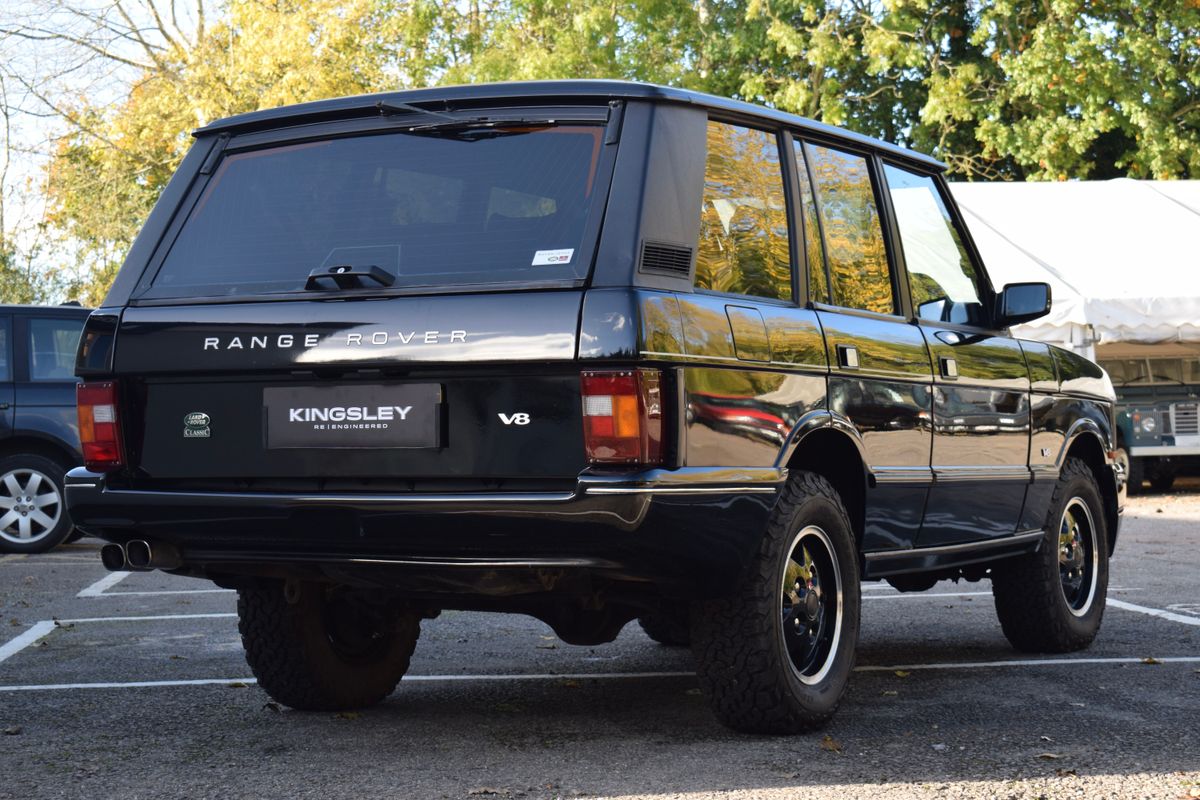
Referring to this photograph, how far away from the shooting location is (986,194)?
2052 centimetres

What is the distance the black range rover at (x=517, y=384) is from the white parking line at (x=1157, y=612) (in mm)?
Answer: 2875

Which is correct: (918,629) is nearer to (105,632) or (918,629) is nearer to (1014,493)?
(1014,493)

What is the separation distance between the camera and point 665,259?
15.0 ft

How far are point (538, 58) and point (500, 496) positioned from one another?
937 inches

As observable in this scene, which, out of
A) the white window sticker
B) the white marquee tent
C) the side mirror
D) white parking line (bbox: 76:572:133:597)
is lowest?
white parking line (bbox: 76:572:133:597)

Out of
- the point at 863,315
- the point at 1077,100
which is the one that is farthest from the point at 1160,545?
the point at 1077,100

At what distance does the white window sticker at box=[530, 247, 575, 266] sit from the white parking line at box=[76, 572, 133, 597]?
6498 millimetres

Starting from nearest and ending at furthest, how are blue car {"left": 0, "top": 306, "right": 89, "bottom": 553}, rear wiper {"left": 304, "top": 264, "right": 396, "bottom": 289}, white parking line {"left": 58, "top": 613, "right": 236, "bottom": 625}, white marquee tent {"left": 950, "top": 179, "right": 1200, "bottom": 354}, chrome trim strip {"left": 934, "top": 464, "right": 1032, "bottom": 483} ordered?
rear wiper {"left": 304, "top": 264, "right": 396, "bottom": 289}, chrome trim strip {"left": 934, "top": 464, "right": 1032, "bottom": 483}, white parking line {"left": 58, "top": 613, "right": 236, "bottom": 625}, blue car {"left": 0, "top": 306, "right": 89, "bottom": 553}, white marquee tent {"left": 950, "top": 179, "right": 1200, "bottom": 354}

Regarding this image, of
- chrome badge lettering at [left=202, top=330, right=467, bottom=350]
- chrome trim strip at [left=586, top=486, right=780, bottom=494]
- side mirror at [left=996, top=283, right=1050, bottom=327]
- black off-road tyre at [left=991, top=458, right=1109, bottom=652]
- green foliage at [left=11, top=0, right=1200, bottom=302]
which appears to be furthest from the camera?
green foliage at [left=11, top=0, right=1200, bottom=302]

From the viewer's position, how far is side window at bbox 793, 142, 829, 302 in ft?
17.7

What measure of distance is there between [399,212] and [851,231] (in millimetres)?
1745

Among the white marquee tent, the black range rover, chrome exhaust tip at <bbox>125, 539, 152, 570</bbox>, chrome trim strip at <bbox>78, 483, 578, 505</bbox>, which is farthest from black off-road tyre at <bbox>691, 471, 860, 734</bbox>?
the white marquee tent

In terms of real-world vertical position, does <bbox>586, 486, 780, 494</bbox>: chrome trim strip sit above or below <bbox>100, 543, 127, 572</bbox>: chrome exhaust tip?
above

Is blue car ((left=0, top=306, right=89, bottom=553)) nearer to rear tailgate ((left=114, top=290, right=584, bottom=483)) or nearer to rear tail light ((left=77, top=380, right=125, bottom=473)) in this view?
rear tail light ((left=77, top=380, right=125, bottom=473))
